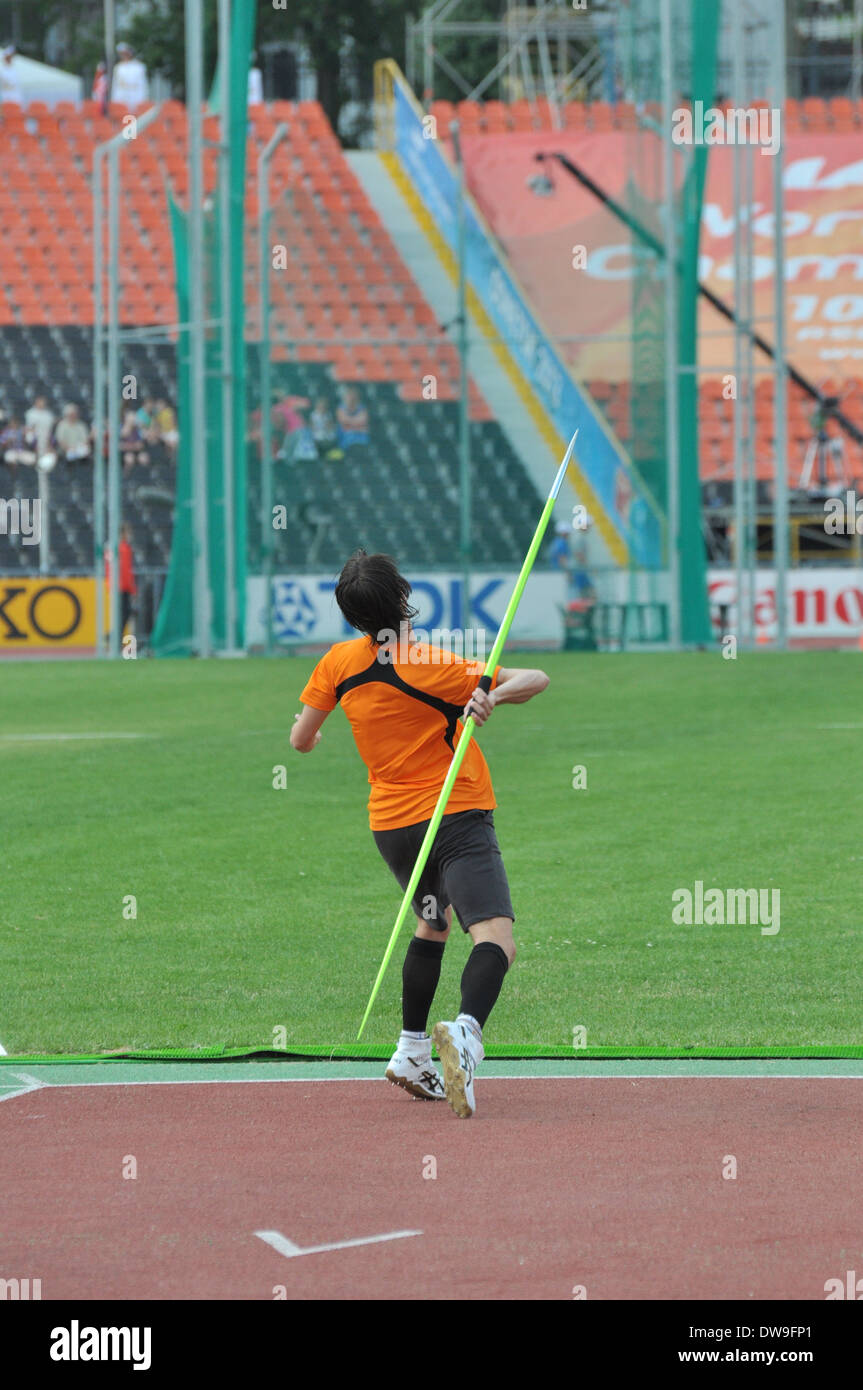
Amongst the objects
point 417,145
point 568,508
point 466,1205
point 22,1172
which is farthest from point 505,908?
point 417,145

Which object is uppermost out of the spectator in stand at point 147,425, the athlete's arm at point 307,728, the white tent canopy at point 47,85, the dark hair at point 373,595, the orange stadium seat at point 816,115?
the white tent canopy at point 47,85

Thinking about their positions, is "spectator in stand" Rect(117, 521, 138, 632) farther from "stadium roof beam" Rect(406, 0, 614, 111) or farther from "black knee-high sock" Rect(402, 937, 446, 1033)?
"black knee-high sock" Rect(402, 937, 446, 1033)

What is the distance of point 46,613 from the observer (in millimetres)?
30281

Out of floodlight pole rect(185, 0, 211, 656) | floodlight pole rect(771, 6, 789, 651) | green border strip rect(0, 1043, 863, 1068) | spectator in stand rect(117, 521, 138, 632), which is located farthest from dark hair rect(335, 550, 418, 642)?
floodlight pole rect(771, 6, 789, 651)

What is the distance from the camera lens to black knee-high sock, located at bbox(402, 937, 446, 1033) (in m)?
6.59

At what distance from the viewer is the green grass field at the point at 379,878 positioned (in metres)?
8.08

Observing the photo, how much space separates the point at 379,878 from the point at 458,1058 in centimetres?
496

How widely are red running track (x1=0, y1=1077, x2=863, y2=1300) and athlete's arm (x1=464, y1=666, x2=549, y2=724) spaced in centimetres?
130

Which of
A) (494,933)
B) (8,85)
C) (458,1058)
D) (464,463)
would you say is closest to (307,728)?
(494,933)

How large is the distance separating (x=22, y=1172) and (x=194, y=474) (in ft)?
72.3

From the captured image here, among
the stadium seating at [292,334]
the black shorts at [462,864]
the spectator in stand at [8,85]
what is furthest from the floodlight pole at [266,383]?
the black shorts at [462,864]

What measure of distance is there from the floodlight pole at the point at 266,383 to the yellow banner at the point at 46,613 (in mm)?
3394

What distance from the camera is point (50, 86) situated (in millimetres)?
45562

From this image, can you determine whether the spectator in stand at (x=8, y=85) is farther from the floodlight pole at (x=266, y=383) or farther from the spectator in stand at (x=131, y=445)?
the floodlight pole at (x=266, y=383)
